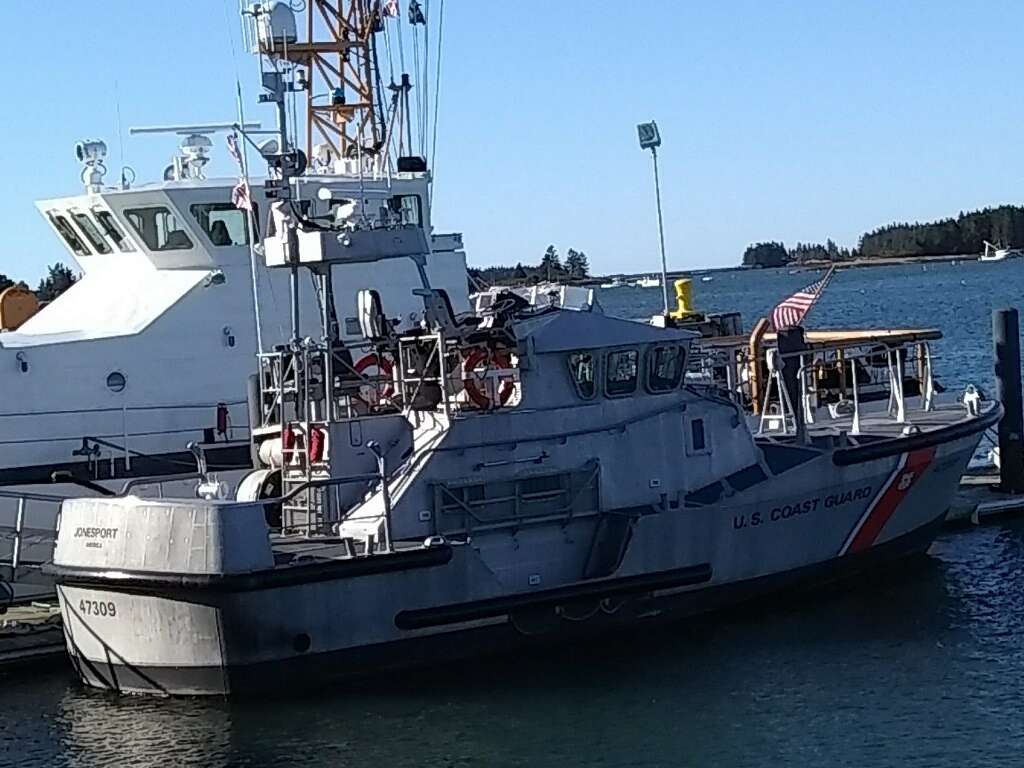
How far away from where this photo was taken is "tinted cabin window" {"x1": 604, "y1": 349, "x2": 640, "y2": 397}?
14.0 m

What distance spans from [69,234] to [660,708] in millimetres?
8963

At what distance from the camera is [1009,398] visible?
18.9 meters

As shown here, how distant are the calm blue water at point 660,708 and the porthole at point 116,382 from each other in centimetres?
342

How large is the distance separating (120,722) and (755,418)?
27.5 feet

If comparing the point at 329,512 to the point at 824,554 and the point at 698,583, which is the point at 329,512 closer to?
the point at 698,583

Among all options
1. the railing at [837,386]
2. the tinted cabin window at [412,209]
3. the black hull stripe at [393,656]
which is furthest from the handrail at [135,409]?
the railing at [837,386]

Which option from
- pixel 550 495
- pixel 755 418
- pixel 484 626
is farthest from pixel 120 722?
pixel 755 418

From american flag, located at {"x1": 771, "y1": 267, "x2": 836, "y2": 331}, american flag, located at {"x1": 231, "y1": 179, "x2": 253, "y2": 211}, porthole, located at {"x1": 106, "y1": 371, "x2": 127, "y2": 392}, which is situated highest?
american flag, located at {"x1": 231, "y1": 179, "x2": 253, "y2": 211}

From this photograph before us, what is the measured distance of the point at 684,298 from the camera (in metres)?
23.6

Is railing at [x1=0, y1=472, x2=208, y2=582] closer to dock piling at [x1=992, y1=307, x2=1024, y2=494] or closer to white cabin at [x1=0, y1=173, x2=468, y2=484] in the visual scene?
white cabin at [x1=0, y1=173, x2=468, y2=484]

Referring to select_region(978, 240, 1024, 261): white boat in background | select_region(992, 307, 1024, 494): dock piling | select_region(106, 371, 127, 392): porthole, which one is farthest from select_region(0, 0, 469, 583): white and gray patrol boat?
select_region(978, 240, 1024, 261): white boat in background

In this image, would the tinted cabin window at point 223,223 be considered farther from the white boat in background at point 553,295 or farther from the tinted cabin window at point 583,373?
the tinted cabin window at point 583,373

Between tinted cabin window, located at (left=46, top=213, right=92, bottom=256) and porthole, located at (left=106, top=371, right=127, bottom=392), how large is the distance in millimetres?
1973

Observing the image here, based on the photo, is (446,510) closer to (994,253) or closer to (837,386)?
(837,386)
